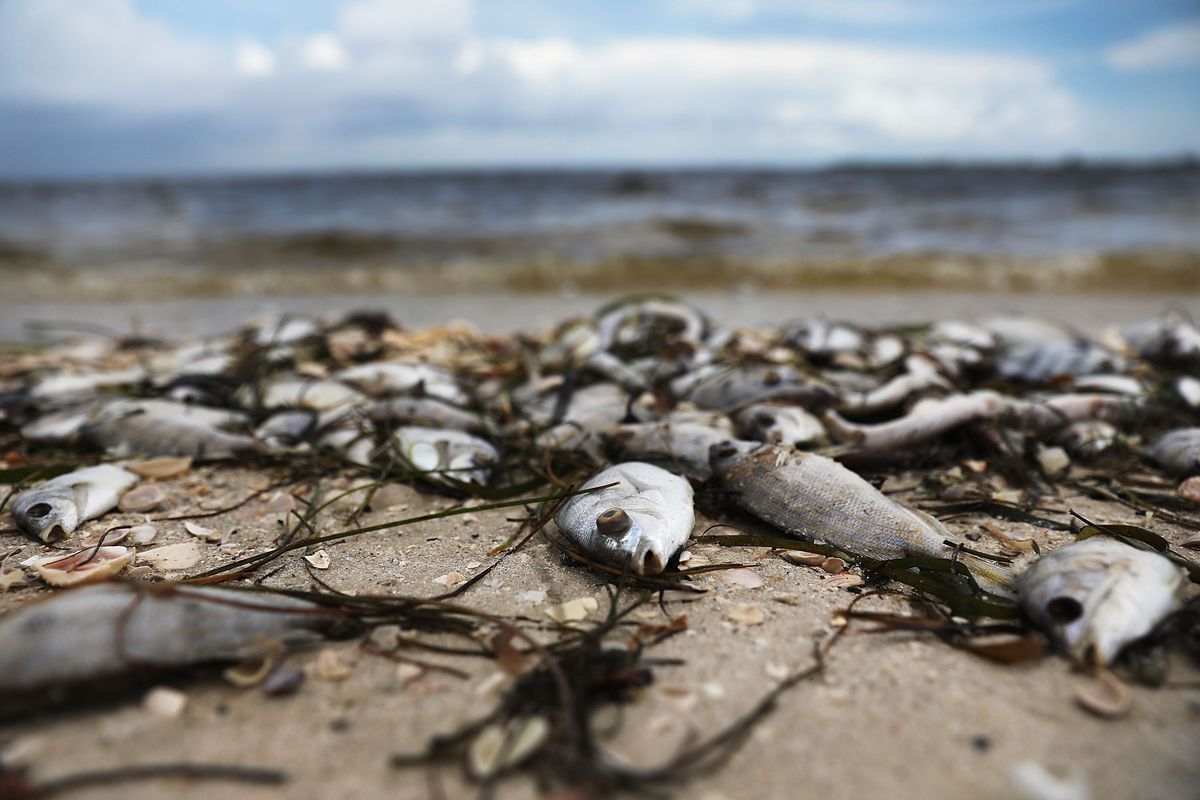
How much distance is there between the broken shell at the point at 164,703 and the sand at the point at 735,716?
0.07ft

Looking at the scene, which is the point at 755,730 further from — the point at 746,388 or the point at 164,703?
the point at 746,388

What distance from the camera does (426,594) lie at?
2.46 meters

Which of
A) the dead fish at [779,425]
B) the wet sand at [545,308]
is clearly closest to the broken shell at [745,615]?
the dead fish at [779,425]

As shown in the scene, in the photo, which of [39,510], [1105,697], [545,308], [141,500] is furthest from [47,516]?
[545,308]

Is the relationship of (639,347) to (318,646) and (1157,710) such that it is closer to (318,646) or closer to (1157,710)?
(318,646)

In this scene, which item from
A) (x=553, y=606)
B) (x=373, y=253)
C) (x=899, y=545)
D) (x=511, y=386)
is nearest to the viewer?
(x=553, y=606)

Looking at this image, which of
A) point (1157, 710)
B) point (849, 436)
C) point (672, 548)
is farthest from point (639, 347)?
point (1157, 710)

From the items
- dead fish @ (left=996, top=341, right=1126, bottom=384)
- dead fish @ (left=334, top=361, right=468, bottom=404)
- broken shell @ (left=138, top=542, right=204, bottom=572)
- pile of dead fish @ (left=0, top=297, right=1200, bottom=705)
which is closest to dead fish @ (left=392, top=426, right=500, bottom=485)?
pile of dead fish @ (left=0, top=297, right=1200, bottom=705)

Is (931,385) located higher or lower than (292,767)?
higher

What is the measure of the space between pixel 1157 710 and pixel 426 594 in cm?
211

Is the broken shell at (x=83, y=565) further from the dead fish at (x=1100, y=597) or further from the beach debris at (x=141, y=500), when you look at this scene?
the dead fish at (x=1100, y=597)

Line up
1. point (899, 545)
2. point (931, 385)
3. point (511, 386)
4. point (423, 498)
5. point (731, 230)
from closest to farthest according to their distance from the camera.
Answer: point (899, 545)
point (423, 498)
point (931, 385)
point (511, 386)
point (731, 230)

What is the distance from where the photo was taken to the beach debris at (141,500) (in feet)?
10.4

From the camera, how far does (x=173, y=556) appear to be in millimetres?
2752
